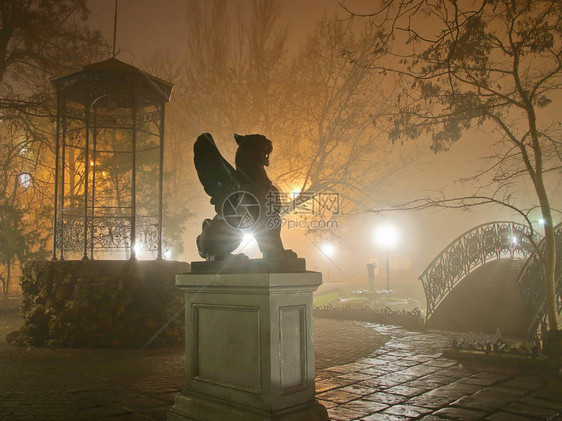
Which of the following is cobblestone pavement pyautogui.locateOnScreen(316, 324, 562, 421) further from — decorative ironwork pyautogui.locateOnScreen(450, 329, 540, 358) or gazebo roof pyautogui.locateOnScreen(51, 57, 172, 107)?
gazebo roof pyautogui.locateOnScreen(51, 57, 172, 107)

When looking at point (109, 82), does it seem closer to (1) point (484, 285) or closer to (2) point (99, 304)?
(2) point (99, 304)

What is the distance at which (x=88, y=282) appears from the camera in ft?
30.3

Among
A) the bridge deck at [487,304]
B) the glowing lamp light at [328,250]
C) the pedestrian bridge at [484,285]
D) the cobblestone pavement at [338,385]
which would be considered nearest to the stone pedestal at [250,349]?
the cobblestone pavement at [338,385]

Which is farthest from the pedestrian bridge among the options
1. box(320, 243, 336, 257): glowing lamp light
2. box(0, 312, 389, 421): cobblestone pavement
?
box(320, 243, 336, 257): glowing lamp light

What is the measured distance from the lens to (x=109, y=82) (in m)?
10.5

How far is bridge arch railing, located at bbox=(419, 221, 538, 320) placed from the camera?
1243cm

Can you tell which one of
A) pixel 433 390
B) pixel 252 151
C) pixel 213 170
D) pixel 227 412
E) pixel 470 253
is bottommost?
pixel 433 390

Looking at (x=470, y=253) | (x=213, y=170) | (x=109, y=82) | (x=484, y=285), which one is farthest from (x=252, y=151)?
(x=470, y=253)

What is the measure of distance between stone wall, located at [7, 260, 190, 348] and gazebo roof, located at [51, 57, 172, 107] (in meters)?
3.97

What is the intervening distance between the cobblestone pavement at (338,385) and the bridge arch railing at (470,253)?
4.02 m

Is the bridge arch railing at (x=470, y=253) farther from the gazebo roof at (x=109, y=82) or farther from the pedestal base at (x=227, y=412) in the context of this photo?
the pedestal base at (x=227, y=412)

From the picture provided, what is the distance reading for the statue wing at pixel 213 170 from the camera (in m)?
4.61

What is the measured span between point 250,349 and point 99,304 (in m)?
6.42

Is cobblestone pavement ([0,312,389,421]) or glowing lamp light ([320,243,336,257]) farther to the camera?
glowing lamp light ([320,243,336,257])
